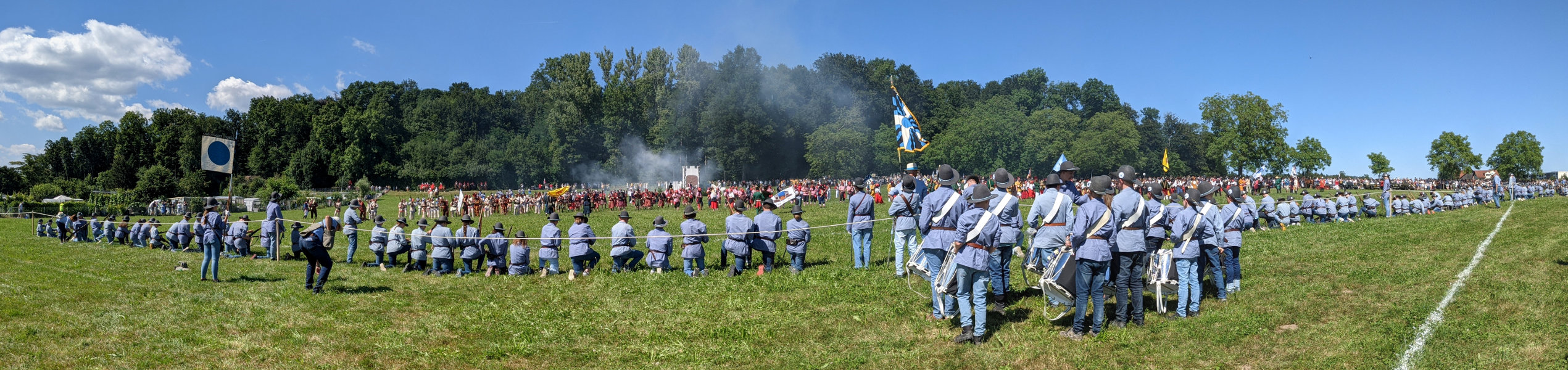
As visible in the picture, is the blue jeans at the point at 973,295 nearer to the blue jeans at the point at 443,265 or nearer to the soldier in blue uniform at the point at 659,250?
the soldier in blue uniform at the point at 659,250

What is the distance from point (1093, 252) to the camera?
685cm

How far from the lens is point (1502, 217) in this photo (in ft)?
70.9

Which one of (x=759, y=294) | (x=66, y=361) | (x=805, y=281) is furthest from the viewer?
(x=805, y=281)

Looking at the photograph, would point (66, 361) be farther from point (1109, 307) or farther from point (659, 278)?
point (1109, 307)

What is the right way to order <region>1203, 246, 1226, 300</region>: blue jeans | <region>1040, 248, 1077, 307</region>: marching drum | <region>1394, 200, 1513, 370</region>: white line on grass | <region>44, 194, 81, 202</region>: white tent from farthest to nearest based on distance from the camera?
1. <region>44, 194, 81, 202</region>: white tent
2. <region>1203, 246, 1226, 300</region>: blue jeans
3. <region>1040, 248, 1077, 307</region>: marching drum
4. <region>1394, 200, 1513, 370</region>: white line on grass

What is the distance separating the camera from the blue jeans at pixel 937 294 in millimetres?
7203

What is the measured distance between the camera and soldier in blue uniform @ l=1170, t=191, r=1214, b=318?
7.79m

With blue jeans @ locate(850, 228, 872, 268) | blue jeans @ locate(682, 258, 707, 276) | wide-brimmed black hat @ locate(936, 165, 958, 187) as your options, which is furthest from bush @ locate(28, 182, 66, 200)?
wide-brimmed black hat @ locate(936, 165, 958, 187)

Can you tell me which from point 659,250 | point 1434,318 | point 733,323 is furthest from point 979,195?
point 659,250

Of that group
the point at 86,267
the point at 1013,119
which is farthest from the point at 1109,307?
the point at 1013,119

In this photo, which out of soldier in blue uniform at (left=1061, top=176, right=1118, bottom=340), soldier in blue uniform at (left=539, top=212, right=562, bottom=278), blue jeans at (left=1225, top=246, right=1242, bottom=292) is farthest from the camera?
soldier in blue uniform at (left=539, top=212, right=562, bottom=278)

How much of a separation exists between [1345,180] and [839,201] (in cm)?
4471

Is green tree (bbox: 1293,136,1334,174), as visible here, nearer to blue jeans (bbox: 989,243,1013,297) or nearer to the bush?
blue jeans (bbox: 989,243,1013,297)

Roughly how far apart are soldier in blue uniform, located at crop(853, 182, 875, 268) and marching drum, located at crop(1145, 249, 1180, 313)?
444 cm
